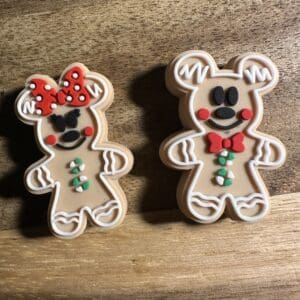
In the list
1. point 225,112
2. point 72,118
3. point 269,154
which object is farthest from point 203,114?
point 72,118

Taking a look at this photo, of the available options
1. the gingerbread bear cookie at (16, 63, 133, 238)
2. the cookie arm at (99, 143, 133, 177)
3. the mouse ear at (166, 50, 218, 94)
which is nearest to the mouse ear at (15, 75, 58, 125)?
the gingerbread bear cookie at (16, 63, 133, 238)

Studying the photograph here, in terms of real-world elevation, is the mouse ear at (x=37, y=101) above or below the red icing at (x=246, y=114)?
above

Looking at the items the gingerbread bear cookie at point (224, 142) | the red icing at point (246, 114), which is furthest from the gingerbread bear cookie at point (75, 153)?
the red icing at point (246, 114)

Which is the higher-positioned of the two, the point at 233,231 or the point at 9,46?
the point at 9,46

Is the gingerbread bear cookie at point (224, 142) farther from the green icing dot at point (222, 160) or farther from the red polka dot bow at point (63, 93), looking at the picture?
the red polka dot bow at point (63, 93)

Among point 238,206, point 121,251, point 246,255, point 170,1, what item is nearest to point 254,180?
point 238,206

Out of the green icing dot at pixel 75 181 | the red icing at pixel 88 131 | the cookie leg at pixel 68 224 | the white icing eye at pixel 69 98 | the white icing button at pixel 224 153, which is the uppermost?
the white icing eye at pixel 69 98

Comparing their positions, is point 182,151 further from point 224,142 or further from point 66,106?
point 66,106

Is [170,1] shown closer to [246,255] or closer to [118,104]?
[118,104]

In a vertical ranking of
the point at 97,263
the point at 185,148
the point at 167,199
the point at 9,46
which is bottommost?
the point at 97,263
